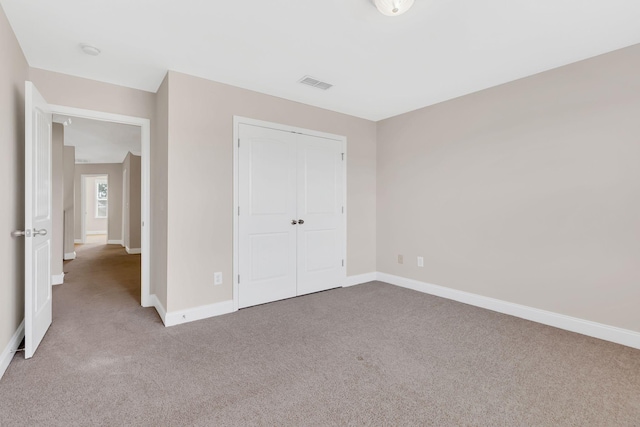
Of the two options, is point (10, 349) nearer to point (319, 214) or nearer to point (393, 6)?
point (319, 214)

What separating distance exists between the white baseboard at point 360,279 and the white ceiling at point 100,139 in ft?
13.7

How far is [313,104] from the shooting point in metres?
3.81

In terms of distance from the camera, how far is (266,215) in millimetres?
3461

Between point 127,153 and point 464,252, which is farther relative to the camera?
point 127,153

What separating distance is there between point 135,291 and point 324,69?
11.8 ft

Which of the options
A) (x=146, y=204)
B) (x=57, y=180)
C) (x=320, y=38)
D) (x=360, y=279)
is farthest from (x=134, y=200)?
(x=320, y=38)

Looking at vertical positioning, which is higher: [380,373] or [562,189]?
[562,189]

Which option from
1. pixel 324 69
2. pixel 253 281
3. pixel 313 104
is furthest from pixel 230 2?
pixel 253 281

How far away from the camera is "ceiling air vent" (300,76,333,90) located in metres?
3.05

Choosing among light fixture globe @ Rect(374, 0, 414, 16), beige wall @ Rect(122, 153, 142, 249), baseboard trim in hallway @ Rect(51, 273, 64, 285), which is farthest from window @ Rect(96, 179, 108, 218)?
light fixture globe @ Rect(374, 0, 414, 16)

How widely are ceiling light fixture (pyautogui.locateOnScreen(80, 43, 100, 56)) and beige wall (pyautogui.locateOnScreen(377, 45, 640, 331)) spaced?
342 cm

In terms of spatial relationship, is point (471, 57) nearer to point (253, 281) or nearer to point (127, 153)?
point (253, 281)

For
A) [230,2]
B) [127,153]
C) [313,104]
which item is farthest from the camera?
[127,153]

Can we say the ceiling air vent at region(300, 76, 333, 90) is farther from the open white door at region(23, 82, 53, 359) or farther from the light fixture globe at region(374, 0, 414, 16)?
Answer: the open white door at region(23, 82, 53, 359)
